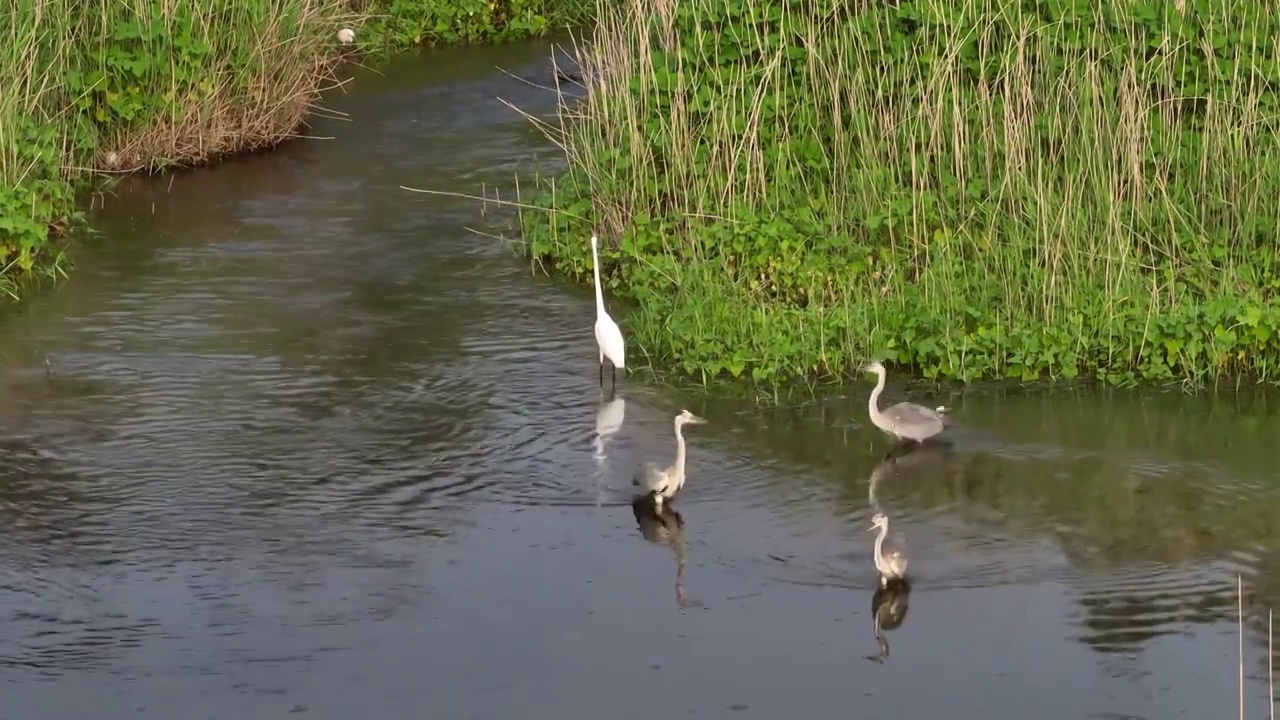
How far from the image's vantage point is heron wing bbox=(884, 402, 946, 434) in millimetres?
7770

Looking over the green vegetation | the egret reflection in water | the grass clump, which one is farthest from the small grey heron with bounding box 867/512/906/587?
the grass clump

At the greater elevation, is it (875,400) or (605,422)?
(875,400)

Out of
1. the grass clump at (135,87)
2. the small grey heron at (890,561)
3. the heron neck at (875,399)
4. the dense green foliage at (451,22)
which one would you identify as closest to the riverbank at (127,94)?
the grass clump at (135,87)

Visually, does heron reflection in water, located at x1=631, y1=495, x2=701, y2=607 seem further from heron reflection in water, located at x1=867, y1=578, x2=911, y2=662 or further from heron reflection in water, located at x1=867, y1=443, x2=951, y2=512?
heron reflection in water, located at x1=867, y1=443, x2=951, y2=512

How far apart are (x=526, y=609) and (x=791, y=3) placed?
4.53m

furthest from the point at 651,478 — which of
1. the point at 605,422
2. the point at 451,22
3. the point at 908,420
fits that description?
the point at 451,22

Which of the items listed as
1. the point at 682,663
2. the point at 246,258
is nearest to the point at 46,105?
the point at 246,258

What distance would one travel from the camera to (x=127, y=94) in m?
11.9

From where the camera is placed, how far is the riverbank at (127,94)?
10.3 meters

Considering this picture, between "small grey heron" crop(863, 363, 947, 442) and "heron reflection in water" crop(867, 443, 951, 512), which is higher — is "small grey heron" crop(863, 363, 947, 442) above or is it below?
above

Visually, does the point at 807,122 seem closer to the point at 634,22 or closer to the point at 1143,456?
the point at 634,22

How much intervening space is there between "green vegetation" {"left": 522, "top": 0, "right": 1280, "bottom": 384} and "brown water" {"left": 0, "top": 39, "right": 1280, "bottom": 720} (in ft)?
1.07

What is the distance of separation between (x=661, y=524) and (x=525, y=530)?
0.53m

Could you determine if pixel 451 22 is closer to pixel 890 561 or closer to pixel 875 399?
pixel 875 399
